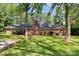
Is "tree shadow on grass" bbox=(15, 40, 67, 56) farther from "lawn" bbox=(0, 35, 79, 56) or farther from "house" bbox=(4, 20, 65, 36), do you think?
"house" bbox=(4, 20, 65, 36)

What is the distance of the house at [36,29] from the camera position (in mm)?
3576

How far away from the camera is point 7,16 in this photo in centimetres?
358

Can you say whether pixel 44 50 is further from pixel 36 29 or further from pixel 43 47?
pixel 36 29

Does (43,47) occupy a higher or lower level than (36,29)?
lower

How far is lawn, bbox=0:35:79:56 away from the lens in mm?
3562

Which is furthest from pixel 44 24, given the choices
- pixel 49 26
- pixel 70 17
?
pixel 70 17

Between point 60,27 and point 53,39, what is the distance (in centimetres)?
15

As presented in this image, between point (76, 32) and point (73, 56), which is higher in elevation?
point (76, 32)

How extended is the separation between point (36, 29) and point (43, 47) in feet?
0.67

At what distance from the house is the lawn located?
0.18 feet

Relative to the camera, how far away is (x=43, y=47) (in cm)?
359

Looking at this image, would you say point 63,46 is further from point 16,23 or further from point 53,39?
point 16,23

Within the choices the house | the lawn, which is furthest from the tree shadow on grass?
the house

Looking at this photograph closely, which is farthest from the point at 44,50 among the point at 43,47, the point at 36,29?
the point at 36,29
